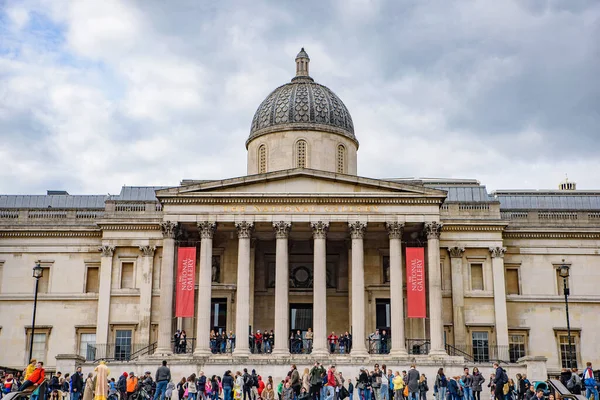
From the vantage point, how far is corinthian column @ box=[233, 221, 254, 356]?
3888 cm

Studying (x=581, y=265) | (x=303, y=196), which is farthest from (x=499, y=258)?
(x=303, y=196)

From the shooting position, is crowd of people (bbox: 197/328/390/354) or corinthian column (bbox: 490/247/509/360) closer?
crowd of people (bbox: 197/328/390/354)

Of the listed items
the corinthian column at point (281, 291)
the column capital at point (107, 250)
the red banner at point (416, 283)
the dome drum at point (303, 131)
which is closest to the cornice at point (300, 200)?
the corinthian column at point (281, 291)

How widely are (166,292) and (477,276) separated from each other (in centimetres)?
1908

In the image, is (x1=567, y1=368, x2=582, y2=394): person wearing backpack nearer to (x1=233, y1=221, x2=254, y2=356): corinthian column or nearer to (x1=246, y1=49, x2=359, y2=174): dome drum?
(x1=233, y1=221, x2=254, y2=356): corinthian column

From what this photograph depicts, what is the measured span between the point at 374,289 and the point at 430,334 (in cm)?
510

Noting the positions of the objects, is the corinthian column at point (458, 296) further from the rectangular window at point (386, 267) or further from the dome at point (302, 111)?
the dome at point (302, 111)

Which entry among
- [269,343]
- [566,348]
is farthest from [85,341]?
[566,348]

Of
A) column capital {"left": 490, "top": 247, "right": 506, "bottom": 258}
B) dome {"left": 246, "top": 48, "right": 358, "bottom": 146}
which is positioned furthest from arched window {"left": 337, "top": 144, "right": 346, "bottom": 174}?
column capital {"left": 490, "top": 247, "right": 506, "bottom": 258}

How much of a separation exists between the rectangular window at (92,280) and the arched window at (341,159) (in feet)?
54.9

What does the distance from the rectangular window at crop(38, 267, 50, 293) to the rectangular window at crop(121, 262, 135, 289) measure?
5.02m

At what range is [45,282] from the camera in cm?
4700

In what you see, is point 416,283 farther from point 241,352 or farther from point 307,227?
point 241,352

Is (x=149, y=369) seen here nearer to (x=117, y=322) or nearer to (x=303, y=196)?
(x=117, y=322)
